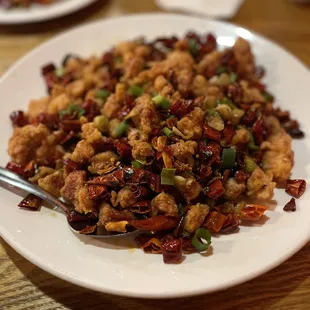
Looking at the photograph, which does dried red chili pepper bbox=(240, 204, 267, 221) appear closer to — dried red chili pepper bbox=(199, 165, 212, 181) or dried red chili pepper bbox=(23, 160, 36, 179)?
dried red chili pepper bbox=(199, 165, 212, 181)

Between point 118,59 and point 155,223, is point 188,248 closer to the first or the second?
point 155,223

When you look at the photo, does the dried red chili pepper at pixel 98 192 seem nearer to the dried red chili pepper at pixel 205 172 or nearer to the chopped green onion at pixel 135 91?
the dried red chili pepper at pixel 205 172

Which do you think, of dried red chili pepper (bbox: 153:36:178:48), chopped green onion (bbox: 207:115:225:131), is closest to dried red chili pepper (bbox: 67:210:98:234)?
chopped green onion (bbox: 207:115:225:131)

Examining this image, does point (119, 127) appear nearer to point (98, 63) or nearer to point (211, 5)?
point (98, 63)

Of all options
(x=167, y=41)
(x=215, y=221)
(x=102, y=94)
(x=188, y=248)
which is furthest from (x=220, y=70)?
(x=188, y=248)

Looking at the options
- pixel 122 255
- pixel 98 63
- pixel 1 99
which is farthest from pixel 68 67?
pixel 122 255

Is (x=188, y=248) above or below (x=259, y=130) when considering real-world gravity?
below
